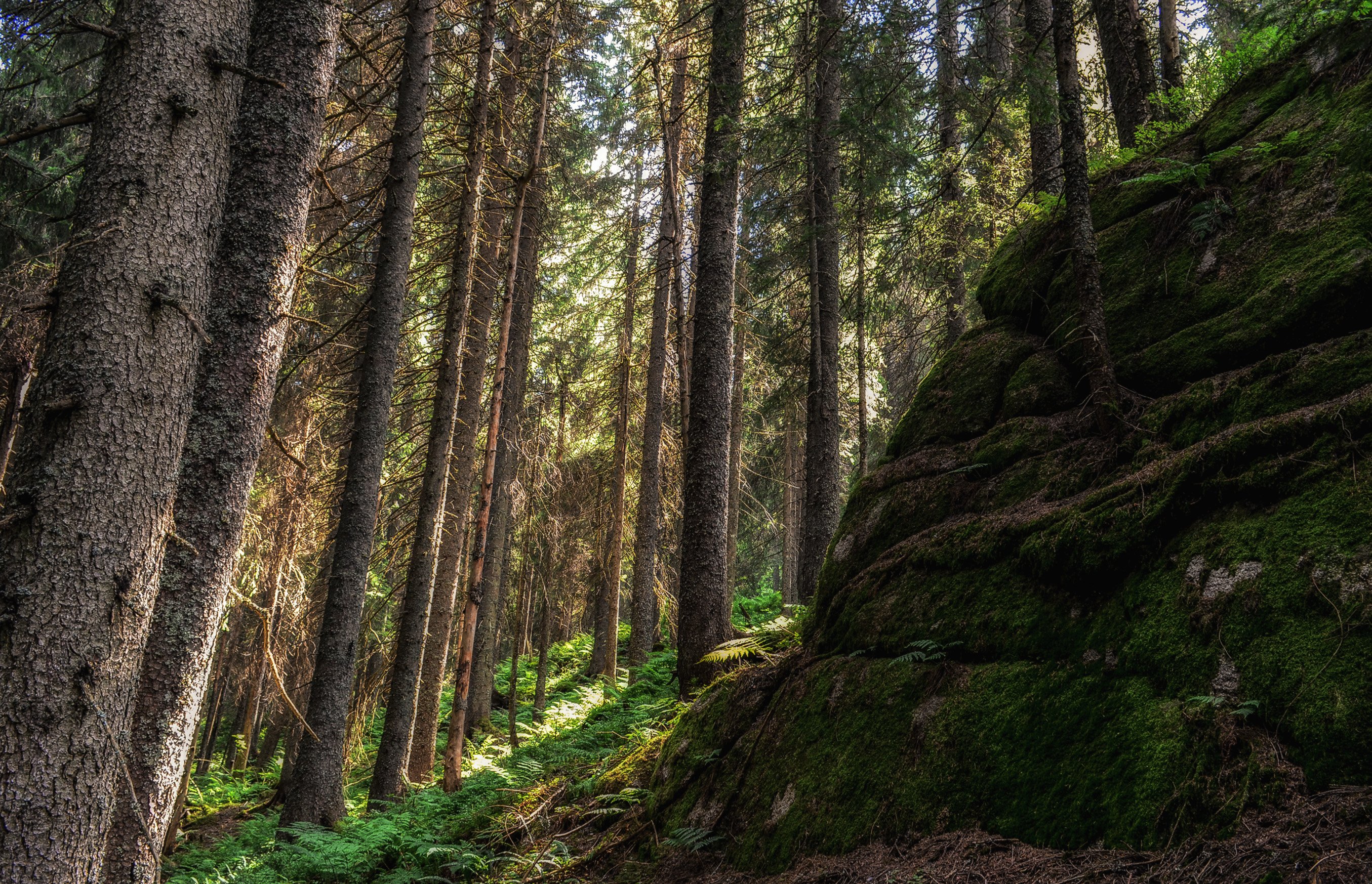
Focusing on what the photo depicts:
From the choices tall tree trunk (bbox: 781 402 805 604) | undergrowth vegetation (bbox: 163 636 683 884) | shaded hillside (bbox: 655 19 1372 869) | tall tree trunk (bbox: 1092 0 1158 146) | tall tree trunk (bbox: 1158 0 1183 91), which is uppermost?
tall tree trunk (bbox: 1158 0 1183 91)

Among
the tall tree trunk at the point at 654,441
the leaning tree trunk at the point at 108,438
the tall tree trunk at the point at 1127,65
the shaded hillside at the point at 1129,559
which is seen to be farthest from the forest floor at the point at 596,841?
the tall tree trunk at the point at 1127,65

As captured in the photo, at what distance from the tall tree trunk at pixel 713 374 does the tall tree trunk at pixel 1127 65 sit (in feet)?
13.2

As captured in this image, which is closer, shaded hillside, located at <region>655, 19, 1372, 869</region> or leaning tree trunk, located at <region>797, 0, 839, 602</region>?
shaded hillside, located at <region>655, 19, 1372, 869</region>

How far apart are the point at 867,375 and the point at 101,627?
1486cm

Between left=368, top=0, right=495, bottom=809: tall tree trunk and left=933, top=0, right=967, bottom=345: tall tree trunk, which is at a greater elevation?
left=933, top=0, right=967, bottom=345: tall tree trunk

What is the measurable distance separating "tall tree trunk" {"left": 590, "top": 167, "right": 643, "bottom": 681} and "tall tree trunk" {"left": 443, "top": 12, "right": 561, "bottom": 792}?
3.61m

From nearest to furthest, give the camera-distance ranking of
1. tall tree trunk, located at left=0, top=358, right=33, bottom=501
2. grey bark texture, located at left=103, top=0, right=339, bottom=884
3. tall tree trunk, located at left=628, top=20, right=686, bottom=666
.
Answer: grey bark texture, located at left=103, top=0, right=339, bottom=884 → tall tree trunk, located at left=0, top=358, right=33, bottom=501 → tall tree trunk, located at left=628, top=20, right=686, bottom=666

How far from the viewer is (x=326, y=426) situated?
13.5 meters

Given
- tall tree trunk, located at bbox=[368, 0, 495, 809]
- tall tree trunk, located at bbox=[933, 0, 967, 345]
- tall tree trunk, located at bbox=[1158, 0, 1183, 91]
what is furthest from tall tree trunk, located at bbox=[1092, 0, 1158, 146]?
tall tree trunk, located at bbox=[368, 0, 495, 809]

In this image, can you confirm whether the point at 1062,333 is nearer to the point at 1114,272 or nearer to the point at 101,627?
the point at 1114,272

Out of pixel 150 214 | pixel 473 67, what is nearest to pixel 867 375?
pixel 473 67

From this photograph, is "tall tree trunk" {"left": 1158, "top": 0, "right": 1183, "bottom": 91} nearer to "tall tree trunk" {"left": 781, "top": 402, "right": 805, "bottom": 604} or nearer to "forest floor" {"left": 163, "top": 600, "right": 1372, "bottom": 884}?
"forest floor" {"left": 163, "top": 600, "right": 1372, "bottom": 884}

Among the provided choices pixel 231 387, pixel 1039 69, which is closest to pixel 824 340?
pixel 1039 69

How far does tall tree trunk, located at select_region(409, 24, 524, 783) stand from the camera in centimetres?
1102
